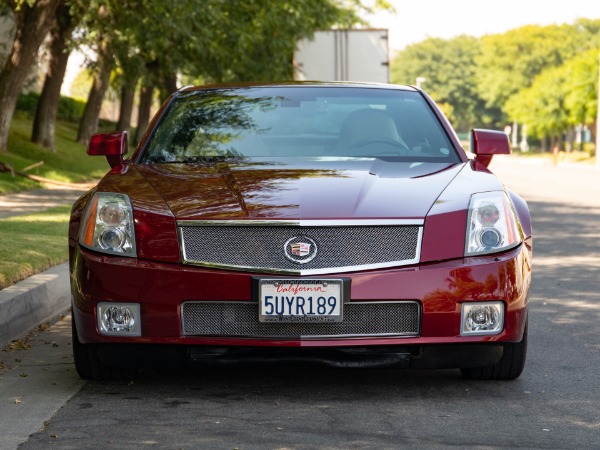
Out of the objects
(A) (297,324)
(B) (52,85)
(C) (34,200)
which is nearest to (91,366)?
(A) (297,324)

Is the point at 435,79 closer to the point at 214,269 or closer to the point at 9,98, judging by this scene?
the point at 9,98

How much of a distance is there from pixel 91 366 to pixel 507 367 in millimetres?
1954

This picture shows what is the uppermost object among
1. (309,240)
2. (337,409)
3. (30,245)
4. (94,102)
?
(309,240)

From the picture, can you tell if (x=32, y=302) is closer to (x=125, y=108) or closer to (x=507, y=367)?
(x=507, y=367)

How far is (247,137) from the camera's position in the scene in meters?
6.72

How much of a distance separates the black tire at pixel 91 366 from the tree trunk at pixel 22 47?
64.8 feet

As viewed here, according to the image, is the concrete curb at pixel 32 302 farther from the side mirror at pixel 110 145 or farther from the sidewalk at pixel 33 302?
the side mirror at pixel 110 145

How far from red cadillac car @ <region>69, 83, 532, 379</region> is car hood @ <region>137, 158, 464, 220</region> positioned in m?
0.01

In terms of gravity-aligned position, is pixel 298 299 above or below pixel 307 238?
below

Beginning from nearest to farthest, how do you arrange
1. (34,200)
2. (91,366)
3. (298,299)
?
1. (298,299)
2. (91,366)
3. (34,200)

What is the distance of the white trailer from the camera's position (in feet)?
84.3

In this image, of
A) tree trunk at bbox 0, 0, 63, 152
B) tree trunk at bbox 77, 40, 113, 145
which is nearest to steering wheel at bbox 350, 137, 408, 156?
tree trunk at bbox 0, 0, 63, 152

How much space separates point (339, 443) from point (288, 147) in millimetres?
2406

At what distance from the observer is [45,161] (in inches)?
1130
